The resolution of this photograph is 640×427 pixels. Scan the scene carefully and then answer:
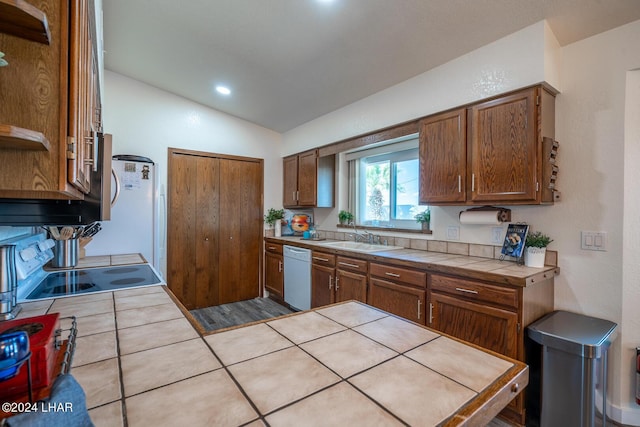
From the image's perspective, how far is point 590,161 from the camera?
1.86 meters

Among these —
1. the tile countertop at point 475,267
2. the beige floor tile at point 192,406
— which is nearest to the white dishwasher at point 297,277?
the tile countertop at point 475,267

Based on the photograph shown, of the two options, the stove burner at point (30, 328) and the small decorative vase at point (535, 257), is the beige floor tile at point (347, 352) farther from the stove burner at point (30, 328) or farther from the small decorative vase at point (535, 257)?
the small decorative vase at point (535, 257)

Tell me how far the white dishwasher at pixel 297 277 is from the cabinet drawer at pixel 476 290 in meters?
1.61

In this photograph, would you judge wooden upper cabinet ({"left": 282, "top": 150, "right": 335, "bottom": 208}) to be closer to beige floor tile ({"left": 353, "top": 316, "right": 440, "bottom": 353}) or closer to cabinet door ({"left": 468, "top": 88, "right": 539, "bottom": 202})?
cabinet door ({"left": 468, "top": 88, "right": 539, "bottom": 202})

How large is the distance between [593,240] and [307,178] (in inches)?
113

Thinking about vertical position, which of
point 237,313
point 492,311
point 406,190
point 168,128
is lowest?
point 237,313

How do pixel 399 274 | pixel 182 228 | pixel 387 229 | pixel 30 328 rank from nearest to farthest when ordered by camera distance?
1. pixel 30 328
2. pixel 399 274
3. pixel 387 229
4. pixel 182 228

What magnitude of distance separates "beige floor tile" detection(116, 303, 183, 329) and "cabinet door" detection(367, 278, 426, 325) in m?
1.66

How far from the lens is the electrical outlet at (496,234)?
225 centimetres

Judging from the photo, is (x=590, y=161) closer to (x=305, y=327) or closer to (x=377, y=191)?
(x=377, y=191)

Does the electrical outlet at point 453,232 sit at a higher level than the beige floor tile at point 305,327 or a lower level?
higher

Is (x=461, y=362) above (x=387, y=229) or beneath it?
beneath

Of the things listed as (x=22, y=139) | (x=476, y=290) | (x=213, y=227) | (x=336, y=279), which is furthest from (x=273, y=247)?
(x=22, y=139)

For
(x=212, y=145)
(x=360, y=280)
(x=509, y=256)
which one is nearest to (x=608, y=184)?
(x=509, y=256)
